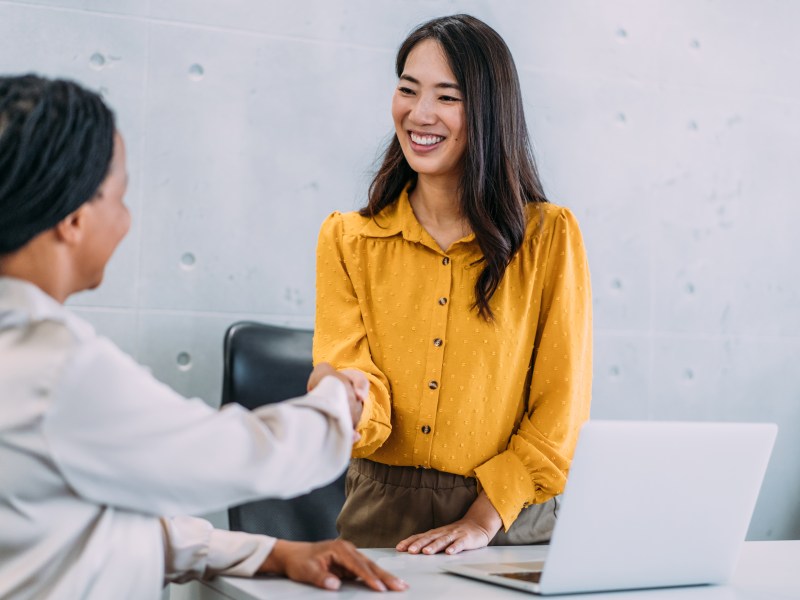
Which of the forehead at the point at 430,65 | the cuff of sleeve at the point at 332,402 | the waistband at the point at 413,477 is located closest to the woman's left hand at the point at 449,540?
the waistband at the point at 413,477

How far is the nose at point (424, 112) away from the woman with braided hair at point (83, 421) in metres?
0.81

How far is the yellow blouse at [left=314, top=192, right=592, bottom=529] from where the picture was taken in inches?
71.7

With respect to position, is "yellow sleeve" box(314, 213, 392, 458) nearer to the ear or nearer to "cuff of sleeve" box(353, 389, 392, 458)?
"cuff of sleeve" box(353, 389, 392, 458)

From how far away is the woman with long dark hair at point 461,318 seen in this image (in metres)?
1.83

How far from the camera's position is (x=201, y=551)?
1.30m

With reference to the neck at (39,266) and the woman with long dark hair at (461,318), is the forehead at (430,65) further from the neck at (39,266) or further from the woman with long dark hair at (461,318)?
the neck at (39,266)

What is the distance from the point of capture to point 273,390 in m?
2.57

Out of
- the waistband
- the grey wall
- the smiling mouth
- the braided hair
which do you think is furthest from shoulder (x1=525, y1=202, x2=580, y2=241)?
the grey wall

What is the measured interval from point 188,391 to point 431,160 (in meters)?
1.23

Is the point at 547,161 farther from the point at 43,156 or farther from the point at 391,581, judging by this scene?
the point at 43,156

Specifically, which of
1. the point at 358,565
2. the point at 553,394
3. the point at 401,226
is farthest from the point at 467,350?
the point at 358,565

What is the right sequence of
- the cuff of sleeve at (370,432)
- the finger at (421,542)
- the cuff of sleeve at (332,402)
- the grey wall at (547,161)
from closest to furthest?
1. the cuff of sleeve at (332,402)
2. the finger at (421,542)
3. the cuff of sleeve at (370,432)
4. the grey wall at (547,161)

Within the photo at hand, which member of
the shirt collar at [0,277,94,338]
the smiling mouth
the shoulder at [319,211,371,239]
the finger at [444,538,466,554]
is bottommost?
the finger at [444,538,466,554]

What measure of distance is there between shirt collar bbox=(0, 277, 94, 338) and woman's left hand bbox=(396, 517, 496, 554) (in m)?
0.72
